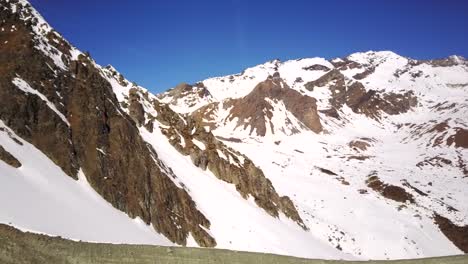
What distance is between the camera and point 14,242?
11.0 m

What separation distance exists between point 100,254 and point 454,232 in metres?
58.7

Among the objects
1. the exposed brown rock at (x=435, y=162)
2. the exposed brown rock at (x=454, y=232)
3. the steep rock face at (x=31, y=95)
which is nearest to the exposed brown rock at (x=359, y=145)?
the exposed brown rock at (x=435, y=162)

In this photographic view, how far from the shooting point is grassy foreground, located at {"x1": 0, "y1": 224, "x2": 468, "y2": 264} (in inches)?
428

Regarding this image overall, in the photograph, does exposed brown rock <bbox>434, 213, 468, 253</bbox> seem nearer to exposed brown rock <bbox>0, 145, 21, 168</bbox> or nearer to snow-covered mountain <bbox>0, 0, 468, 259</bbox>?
snow-covered mountain <bbox>0, 0, 468, 259</bbox>

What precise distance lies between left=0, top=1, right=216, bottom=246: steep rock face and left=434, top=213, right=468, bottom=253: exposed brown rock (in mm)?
36795

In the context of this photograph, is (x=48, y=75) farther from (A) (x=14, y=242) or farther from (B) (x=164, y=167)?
(A) (x=14, y=242)

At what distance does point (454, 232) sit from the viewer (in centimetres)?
6038

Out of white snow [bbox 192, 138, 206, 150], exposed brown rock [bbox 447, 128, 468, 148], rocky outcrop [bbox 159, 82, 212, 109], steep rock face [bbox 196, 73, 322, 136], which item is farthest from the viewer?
rocky outcrop [bbox 159, 82, 212, 109]

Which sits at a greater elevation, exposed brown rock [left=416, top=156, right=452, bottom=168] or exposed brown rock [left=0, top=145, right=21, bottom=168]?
exposed brown rock [left=416, top=156, right=452, bottom=168]

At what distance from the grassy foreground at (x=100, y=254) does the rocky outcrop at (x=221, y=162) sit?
109 feet

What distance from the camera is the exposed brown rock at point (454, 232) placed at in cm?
5821

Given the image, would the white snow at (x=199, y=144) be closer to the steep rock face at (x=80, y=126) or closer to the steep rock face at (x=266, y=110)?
the steep rock face at (x=80, y=126)

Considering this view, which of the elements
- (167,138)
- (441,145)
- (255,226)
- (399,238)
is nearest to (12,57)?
(167,138)

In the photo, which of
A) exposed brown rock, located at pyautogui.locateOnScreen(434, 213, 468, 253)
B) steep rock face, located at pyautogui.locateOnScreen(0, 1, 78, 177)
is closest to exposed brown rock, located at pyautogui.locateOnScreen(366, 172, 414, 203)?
exposed brown rock, located at pyautogui.locateOnScreen(434, 213, 468, 253)
